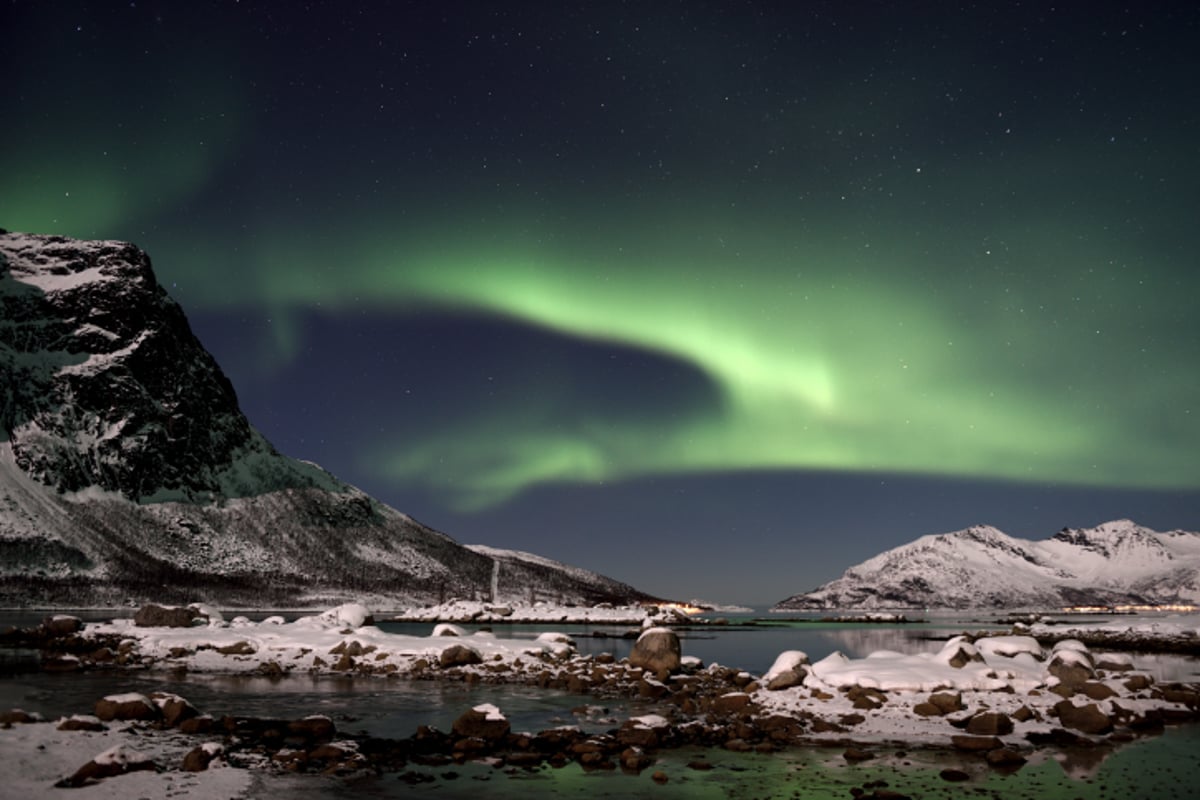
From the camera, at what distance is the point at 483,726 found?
2767 centimetres

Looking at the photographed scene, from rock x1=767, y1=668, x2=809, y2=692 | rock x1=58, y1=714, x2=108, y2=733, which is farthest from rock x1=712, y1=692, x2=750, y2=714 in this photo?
rock x1=58, y1=714, x2=108, y2=733

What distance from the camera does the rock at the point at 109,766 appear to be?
64.9ft

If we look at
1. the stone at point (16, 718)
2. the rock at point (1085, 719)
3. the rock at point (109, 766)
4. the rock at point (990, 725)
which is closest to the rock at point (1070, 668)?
the rock at point (1085, 719)

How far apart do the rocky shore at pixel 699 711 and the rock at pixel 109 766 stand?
46mm

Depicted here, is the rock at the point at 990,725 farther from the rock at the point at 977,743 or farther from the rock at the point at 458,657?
the rock at the point at 458,657

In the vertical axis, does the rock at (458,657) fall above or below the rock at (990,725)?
below

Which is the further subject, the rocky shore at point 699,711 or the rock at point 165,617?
the rock at point 165,617

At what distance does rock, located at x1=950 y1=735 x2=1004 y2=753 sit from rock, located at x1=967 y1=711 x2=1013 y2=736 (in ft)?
5.46

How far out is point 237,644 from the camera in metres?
56.8

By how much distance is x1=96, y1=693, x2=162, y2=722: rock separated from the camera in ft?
92.7

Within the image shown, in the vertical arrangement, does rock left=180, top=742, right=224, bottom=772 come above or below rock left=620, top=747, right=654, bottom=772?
above

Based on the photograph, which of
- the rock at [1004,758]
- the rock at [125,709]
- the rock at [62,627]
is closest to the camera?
the rock at [1004,758]

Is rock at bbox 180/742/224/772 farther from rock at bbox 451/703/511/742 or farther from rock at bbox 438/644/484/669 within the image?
rock at bbox 438/644/484/669

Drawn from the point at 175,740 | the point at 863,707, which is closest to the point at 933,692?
the point at 863,707
